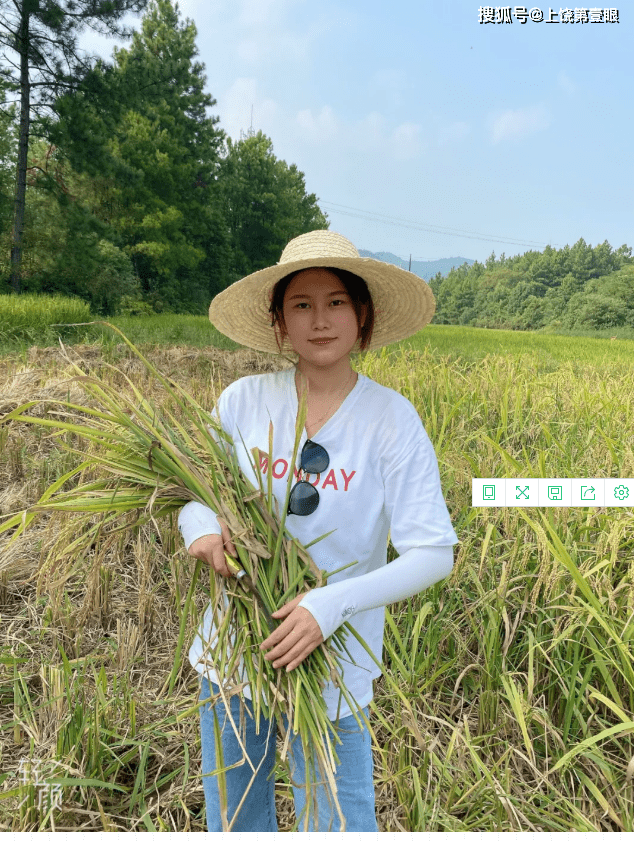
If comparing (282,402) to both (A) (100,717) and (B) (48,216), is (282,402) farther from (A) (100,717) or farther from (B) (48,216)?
(B) (48,216)

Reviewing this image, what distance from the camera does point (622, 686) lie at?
5.32 ft

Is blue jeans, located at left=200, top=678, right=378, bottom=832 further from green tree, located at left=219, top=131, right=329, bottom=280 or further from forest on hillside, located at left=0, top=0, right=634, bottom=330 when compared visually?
green tree, located at left=219, top=131, right=329, bottom=280

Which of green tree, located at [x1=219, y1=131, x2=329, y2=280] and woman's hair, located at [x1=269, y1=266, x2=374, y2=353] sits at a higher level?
green tree, located at [x1=219, y1=131, x2=329, y2=280]

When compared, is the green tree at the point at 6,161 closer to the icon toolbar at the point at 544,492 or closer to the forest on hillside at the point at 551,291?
the forest on hillside at the point at 551,291

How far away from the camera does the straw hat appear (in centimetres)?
105

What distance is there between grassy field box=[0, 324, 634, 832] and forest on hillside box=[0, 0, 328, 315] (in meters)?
11.6

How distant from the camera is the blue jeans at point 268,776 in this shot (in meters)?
1.04

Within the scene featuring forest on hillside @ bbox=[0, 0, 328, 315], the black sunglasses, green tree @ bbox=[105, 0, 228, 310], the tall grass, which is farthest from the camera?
green tree @ bbox=[105, 0, 228, 310]

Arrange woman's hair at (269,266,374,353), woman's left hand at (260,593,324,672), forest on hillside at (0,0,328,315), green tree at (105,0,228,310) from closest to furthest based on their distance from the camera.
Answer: woman's left hand at (260,593,324,672)
woman's hair at (269,266,374,353)
forest on hillside at (0,0,328,315)
green tree at (105,0,228,310)

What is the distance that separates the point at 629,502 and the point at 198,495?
1.50 metres

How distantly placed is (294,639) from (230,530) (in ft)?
0.72

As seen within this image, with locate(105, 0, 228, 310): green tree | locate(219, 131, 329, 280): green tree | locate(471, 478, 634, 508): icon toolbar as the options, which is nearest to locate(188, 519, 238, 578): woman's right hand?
locate(471, 478, 634, 508): icon toolbar

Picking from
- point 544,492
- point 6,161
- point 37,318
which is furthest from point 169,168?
point 544,492

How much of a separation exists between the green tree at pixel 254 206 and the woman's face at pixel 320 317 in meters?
25.3
